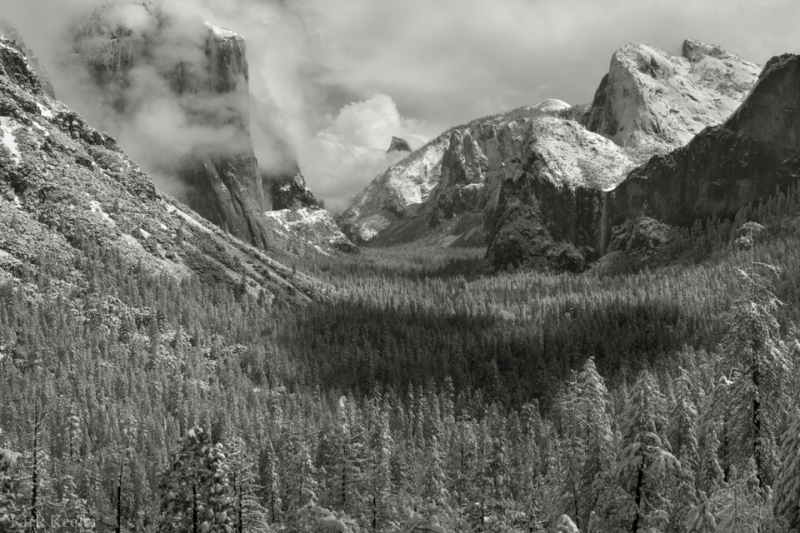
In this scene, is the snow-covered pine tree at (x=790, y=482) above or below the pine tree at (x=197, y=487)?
above

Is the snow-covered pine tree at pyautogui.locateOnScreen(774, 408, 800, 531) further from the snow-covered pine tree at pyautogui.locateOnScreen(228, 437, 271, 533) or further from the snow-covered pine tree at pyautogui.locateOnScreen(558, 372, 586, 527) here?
the snow-covered pine tree at pyautogui.locateOnScreen(228, 437, 271, 533)

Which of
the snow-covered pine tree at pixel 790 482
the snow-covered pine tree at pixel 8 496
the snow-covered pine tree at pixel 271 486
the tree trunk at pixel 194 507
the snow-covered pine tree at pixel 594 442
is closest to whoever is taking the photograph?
the snow-covered pine tree at pixel 790 482

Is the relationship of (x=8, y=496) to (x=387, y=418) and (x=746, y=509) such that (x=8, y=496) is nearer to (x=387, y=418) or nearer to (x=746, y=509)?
(x=746, y=509)

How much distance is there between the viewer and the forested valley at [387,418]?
25703 millimetres

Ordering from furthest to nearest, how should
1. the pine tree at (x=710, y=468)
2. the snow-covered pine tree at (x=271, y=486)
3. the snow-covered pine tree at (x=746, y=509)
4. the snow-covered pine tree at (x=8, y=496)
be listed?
the snow-covered pine tree at (x=271, y=486), the pine tree at (x=710, y=468), the snow-covered pine tree at (x=8, y=496), the snow-covered pine tree at (x=746, y=509)

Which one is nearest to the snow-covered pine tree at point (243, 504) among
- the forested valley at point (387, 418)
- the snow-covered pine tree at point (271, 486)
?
the forested valley at point (387, 418)

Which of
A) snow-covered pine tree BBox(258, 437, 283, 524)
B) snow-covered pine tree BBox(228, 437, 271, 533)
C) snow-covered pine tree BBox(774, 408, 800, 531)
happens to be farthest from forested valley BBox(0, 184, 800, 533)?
snow-covered pine tree BBox(258, 437, 283, 524)

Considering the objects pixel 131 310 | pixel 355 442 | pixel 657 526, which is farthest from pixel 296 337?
pixel 657 526

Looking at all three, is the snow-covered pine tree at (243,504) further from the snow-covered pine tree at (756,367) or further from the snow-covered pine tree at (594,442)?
the snow-covered pine tree at (756,367)

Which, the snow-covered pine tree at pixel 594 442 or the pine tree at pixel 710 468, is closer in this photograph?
the snow-covered pine tree at pixel 594 442

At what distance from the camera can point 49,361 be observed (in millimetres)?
138500

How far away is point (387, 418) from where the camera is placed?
107375 mm

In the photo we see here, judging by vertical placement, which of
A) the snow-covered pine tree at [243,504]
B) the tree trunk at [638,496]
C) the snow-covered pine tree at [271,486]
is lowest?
the snow-covered pine tree at [271,486]

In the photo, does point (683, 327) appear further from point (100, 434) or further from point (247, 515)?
point (247, 515)
